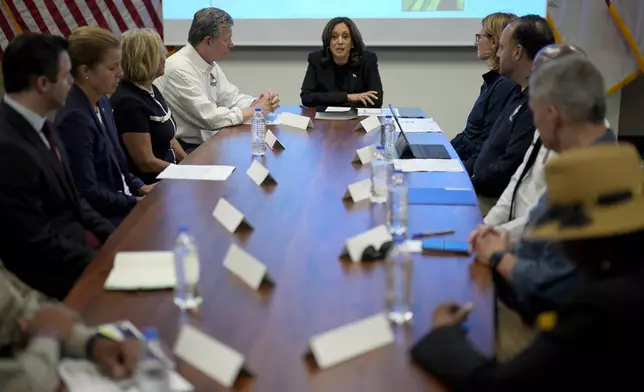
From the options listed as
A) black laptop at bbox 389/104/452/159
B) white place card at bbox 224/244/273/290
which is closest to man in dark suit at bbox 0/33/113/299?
white place card at bbox 224/244/273/290

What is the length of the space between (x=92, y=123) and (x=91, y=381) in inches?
63.4

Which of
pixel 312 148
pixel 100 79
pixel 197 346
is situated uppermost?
pixel 100 79

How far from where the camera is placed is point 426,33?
584cm

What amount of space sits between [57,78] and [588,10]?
4.53 m

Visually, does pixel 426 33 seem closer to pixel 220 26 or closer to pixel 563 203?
pixel 220 26

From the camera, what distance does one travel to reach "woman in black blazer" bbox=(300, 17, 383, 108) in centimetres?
479

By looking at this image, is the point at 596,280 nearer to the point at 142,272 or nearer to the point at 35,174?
the point at 142,272

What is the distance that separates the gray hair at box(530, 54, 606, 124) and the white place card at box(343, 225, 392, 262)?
1.84ft

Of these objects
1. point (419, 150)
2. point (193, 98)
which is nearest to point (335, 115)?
point (193, 98)

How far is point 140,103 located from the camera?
134 inches

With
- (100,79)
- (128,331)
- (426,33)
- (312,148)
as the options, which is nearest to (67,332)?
(128,331)

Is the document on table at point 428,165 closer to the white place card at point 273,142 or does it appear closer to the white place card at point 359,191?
the white place card at point 359,191

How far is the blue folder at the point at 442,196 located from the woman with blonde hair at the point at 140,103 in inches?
55.5

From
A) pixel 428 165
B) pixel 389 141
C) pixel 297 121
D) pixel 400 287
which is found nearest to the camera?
pixel 400 287
